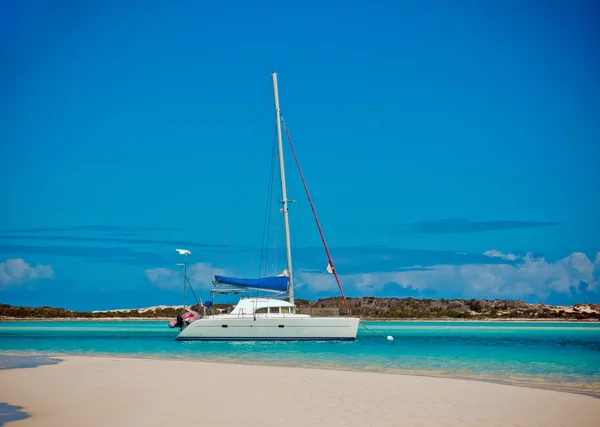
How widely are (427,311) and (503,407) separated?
94227mm

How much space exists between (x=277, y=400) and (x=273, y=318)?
20777 millimetres

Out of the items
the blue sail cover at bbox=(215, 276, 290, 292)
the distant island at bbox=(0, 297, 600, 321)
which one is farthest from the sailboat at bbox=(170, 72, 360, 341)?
the distant island at bbox=(0, 297, 600, 321)

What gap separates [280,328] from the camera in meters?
33.8

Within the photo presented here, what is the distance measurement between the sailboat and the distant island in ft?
188

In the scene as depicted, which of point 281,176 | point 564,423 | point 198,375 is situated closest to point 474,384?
point 564,423

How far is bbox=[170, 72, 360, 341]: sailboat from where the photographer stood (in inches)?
1328

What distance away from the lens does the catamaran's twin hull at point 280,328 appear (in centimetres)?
3356

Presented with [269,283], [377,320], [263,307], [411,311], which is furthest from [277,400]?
[411,311]

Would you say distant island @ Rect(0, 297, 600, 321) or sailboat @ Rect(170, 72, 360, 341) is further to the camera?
distant island @ Rect(0, 297, 600, 321)

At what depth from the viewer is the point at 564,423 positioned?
11281 mm

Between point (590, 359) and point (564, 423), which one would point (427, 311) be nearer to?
point (590, 359)

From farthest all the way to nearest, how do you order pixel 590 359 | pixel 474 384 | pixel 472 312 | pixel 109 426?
pixel 472 312, pixel 590 359, pixel 474 384, pixel 109 426

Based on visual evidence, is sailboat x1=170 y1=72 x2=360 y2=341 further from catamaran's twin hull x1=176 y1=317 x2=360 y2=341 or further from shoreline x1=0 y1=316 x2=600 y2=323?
shoreline x1=0 y1=316 x2=600 y2=323

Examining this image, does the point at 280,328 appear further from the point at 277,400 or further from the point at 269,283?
the point at 277,400
